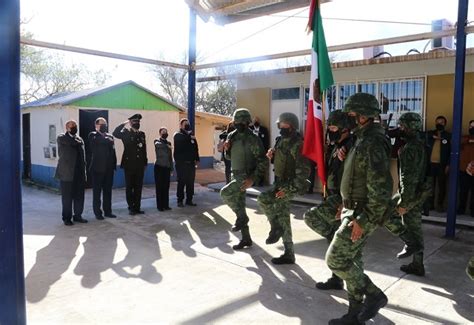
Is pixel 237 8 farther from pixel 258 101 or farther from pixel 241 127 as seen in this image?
pixel 241 127

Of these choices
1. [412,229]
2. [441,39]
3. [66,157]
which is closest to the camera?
[412,229]

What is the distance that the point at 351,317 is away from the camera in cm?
326

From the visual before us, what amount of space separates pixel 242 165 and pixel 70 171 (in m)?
3.03

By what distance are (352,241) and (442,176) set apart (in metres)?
5.13

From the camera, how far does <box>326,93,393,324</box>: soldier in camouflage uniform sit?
3123mm

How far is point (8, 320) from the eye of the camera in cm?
222

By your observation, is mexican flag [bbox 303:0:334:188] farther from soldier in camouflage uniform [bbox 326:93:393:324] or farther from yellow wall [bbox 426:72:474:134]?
yellow wall [bbox 426:72:474:134]

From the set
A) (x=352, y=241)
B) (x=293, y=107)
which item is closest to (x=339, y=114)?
(x=352, y=241)

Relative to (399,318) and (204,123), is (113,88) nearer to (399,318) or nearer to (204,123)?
(204,123)

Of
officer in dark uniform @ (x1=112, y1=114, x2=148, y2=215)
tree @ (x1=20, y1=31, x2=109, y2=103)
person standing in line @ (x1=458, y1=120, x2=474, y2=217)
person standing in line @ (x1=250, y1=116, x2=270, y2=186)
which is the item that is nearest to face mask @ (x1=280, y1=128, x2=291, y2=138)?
officer in dark uniform @ (x1=112, y1=114, x2=148, y2=215)

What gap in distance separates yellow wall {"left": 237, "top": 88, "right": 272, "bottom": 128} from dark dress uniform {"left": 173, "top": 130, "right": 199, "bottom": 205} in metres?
2.80

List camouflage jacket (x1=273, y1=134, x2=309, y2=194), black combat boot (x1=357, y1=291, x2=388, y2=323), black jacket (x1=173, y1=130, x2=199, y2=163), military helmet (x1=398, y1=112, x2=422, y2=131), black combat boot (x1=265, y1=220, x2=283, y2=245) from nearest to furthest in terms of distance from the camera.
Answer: black combat boot (x1=357, y1=291, x2=388, y2=323) → military helmet (x1=398, y1=112, x2=422, y2=131) → camouflage jacket (x1=273, y1=134, x2=309, y2=194) → black combat boot (x1=265, y1=220, x2=283, y2=245) → black jacket (x1=173, y1=130, x2=199, y2=163)

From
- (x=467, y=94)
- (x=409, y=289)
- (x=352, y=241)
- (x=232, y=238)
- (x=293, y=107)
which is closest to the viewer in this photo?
(x=352, y=241)

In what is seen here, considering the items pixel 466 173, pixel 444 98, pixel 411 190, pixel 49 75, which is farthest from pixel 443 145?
pixel 49 75
